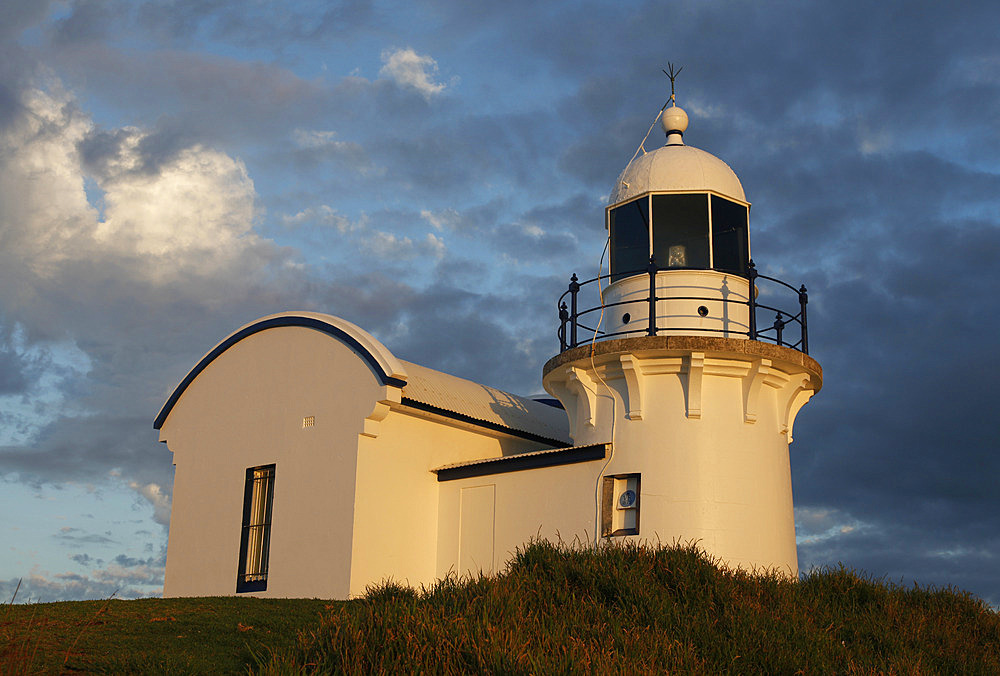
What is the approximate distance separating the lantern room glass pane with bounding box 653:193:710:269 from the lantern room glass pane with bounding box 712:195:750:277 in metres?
0.28

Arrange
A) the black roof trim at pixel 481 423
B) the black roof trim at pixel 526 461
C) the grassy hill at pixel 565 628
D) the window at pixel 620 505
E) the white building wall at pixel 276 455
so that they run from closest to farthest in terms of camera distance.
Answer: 1. the grassy hill at pixel 565 628
2. the window at pixel 620 505
3. the black roof trim at pixel 526 461
4. the white building wall at pixel 276 455
5. the black roof trim at pixel 481 423

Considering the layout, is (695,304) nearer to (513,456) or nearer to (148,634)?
(513,456)

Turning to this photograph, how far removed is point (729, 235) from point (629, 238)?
182 centimetres

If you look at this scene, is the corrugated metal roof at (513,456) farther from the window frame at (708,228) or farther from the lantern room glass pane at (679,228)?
the lantern room glass pane at (679,228)

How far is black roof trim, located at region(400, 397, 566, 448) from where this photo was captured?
19256mm

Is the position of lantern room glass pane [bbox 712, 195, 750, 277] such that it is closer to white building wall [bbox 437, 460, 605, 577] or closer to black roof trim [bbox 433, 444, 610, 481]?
black roof trim [bbox 433, 444, 610, 481]

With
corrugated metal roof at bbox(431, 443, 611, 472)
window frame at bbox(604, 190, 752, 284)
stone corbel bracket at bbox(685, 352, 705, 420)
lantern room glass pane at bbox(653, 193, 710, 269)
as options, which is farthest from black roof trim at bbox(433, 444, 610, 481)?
lantern room glass pane at bbox(653, 193, 710, 269)

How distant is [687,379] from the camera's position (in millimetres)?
17375

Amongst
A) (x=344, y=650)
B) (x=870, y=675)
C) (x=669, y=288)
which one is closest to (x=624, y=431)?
(x=669, y=288)

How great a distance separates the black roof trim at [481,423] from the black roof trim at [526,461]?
1089mm

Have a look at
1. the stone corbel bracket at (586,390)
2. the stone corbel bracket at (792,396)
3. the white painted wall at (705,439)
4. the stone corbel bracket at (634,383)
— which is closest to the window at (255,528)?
the stone corbel bracket at (586,390)

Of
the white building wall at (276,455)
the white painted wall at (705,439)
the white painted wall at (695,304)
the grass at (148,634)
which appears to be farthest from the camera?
the white building wall at (276,455)

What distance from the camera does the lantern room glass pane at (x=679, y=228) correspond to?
1861 centimetres

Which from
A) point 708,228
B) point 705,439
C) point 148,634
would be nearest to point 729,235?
point 708,228
